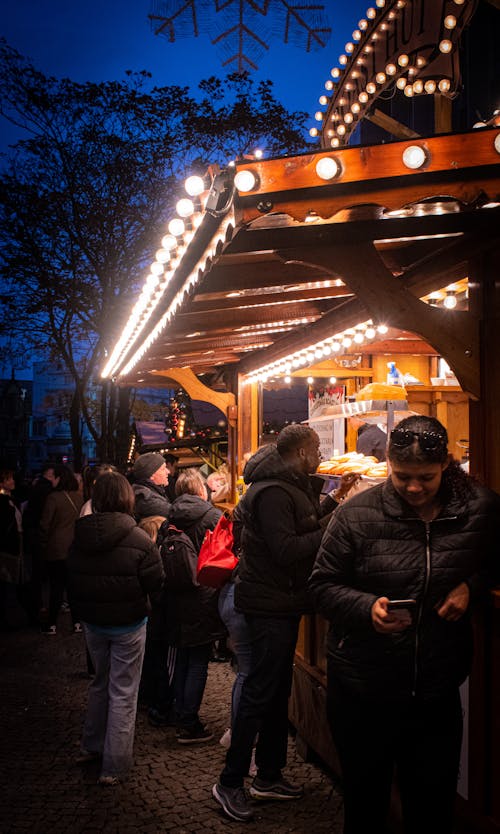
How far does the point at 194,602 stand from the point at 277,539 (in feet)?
5.08

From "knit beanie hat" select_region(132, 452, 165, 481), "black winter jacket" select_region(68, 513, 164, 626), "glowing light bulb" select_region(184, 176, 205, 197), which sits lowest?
"black winter jacket" select_region(68, 513, 164, 626)

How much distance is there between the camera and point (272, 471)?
3975mm

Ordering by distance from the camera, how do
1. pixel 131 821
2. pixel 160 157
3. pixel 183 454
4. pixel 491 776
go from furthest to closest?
1. pixel 160 157
2. pixel 183 454
3. pixel 131 821
4. pixel 491 776

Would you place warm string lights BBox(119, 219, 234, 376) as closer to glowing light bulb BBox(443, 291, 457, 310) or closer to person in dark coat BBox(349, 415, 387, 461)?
person in dark coat BBox(349, 415, 387, 461)

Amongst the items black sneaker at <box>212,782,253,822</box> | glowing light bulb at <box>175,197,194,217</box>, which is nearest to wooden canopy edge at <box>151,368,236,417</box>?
black sneaker at <box>212,782,253,822</box>

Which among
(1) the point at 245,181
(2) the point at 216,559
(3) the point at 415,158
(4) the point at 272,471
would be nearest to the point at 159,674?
(2) the point at 216,559

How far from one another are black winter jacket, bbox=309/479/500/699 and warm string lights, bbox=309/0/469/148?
3.26 meters

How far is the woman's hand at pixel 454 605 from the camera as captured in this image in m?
2.54

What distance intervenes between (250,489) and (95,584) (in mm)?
1236

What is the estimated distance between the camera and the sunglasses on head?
261 cm

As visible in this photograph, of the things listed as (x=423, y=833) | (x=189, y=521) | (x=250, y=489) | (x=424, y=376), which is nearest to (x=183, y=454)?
(x=424, y=376)

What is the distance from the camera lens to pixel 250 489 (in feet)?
13.3

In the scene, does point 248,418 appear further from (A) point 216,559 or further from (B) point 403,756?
(B) point 403,756

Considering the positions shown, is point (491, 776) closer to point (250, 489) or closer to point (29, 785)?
point (250, 489)
